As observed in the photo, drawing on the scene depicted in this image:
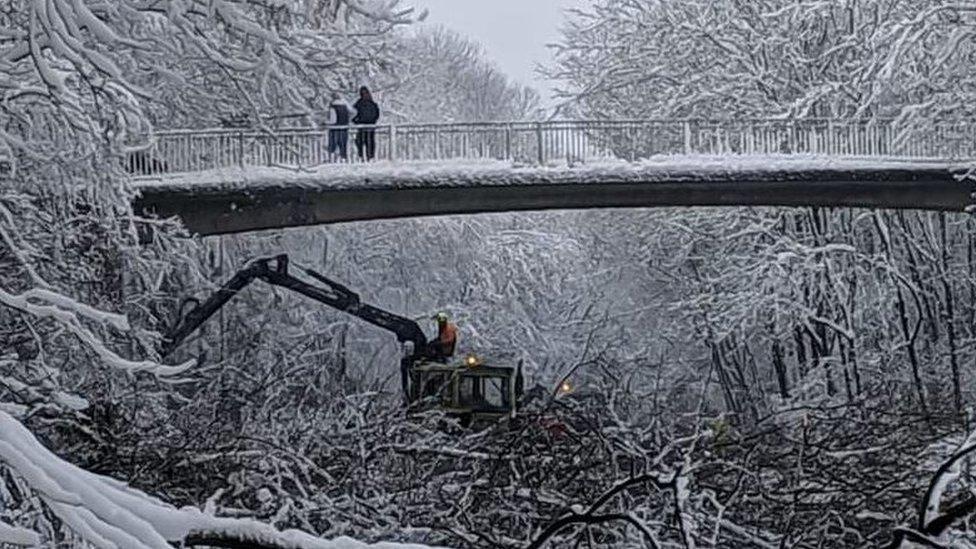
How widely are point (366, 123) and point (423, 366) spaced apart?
274 inches

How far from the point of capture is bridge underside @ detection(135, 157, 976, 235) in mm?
23344

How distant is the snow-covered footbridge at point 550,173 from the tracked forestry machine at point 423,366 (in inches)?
55.7

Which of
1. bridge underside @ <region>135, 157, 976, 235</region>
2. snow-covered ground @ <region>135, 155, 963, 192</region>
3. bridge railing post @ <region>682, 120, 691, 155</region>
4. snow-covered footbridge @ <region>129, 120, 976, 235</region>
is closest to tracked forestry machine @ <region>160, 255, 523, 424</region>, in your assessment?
bridge underside @ <region>135, 157, 976, 235</region>

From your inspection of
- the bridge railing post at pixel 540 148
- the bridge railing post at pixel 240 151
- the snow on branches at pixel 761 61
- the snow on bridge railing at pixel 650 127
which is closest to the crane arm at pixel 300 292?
the bridge railing post at pixel 240 151

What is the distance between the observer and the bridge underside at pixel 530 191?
23344 mm

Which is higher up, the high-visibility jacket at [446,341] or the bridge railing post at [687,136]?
the bridge railing post at [687,136]

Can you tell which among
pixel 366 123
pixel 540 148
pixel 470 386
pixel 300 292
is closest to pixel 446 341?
pixel 470 386

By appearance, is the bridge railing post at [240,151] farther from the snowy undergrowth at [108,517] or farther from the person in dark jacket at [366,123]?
the snowy undergrowth at [108,517]

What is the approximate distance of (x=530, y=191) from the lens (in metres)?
25.2

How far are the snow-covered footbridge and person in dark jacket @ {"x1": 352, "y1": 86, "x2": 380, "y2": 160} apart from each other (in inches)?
7.1

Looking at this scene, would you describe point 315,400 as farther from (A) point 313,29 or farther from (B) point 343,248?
(B) point 343,248

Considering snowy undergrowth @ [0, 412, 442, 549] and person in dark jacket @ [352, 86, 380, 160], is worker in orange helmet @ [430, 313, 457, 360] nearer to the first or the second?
person in dark jacket @ [352, 86, 380, 160]

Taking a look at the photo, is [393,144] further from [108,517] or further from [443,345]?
[108,517]

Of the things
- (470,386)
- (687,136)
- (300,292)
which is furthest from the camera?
(687,136)
